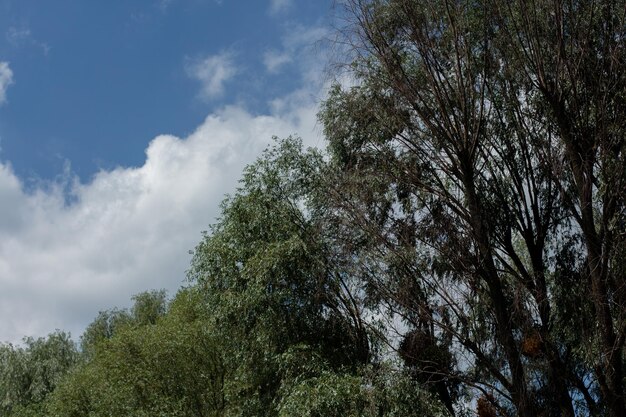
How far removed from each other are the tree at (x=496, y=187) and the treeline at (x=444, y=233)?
5 cm

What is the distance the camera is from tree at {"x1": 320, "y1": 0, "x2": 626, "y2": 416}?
598 inches

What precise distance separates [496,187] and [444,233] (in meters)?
2.13

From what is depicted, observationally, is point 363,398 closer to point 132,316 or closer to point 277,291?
point 277,291

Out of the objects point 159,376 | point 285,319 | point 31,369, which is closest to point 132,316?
point 31,369

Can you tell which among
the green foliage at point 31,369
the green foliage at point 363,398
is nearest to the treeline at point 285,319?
the green foliage at point 363,398

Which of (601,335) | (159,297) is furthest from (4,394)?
(601,335)

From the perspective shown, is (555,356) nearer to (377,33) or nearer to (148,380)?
(377,33)

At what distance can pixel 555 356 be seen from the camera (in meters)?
16.0

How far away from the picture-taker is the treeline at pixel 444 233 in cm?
1541

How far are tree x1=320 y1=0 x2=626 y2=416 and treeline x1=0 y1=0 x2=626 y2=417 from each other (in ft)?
0.16

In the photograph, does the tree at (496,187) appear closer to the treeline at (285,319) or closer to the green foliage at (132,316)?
the treeline at (285,319)

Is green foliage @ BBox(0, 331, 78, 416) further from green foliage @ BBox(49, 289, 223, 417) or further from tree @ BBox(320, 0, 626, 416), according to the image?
tree @ BBox(320, 0, 626, 416)

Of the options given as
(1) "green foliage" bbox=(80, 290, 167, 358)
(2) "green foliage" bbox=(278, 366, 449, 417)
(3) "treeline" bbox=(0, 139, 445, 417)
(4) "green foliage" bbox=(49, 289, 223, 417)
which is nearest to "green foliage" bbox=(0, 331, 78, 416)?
(1) "green foliage" bbox=(80, 290, 167, 358)

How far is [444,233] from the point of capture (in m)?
17.0
